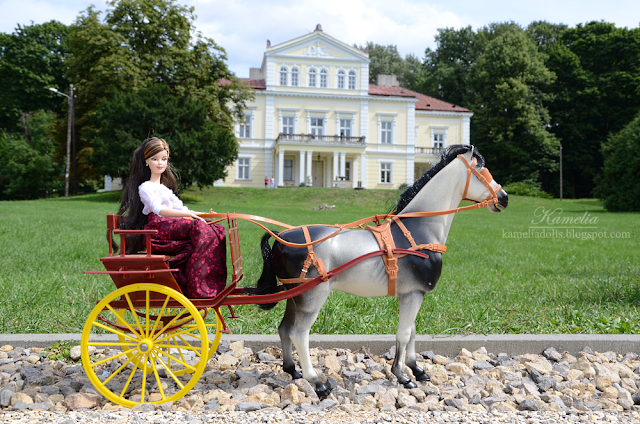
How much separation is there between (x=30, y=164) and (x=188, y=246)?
1686 inches

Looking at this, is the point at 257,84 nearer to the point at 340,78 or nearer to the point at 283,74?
the point at 283,74

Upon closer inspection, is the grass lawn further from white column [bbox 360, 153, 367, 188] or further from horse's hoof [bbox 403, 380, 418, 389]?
white column [bbox 360, 153, 367, 188]

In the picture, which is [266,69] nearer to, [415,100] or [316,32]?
[316,32]

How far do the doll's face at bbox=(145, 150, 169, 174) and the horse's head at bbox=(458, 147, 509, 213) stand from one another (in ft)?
7.42

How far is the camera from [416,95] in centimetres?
4738

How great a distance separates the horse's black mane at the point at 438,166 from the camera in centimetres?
360

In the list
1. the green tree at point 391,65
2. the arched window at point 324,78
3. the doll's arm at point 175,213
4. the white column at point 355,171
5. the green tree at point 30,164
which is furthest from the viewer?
the green tree at point 391,65

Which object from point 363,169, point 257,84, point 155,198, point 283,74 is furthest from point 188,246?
point 257,84

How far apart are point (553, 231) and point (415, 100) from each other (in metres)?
31.9

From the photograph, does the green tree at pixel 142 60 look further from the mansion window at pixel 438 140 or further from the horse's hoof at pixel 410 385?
the horse's hoof at pixel 410 385

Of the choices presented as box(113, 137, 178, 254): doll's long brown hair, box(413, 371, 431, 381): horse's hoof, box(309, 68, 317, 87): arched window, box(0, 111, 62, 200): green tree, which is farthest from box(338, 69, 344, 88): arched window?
box(413, 371, 431, 381): horse's hoof

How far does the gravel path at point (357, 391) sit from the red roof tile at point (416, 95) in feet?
144

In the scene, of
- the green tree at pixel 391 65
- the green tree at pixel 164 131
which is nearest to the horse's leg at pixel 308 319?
the green tree at pixel 164 131

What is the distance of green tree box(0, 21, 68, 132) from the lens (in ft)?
143
